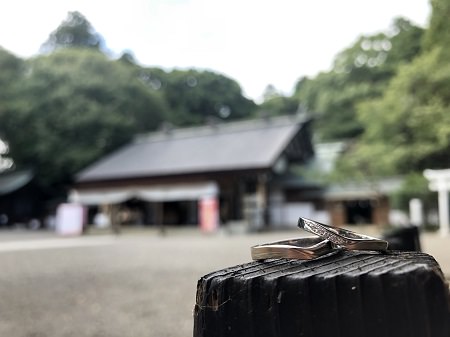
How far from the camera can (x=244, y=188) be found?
17.7 metres

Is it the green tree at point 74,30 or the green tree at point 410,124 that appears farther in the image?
the green tree at point 410,124

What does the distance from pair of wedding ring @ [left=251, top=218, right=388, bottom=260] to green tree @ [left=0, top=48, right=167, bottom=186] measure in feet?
66.9

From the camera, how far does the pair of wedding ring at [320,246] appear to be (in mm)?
1068

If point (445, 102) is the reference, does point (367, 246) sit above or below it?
below

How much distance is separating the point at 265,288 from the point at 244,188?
55.1 ft

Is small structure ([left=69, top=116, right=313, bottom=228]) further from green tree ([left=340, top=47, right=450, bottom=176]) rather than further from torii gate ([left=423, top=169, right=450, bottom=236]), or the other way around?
torii gate ([left=423, top=169, right=450, bottom=236])

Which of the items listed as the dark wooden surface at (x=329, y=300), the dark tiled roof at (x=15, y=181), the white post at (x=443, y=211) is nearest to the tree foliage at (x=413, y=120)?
the white post at (x=443, y=211)

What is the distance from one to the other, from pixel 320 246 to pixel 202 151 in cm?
1818

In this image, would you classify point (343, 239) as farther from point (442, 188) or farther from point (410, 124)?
point (442, 188)

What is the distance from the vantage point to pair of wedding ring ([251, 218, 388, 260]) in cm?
107

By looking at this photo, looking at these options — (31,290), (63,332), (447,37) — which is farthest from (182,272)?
(447,37)

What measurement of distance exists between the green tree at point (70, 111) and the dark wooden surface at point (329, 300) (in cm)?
2049

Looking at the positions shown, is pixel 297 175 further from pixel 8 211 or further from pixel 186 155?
pixel 8 211

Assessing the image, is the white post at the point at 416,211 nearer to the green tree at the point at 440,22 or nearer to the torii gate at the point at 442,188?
the torii gate at the point at 442,188
